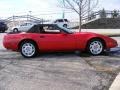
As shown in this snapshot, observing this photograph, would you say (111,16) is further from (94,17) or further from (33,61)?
(33,61)

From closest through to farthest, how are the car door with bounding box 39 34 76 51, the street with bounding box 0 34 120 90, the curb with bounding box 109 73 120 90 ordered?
the curb with bounding box 109 73 120 90 < the street with bounding box 0 34 120 90 < the car door with bounding box 39 34 76 51

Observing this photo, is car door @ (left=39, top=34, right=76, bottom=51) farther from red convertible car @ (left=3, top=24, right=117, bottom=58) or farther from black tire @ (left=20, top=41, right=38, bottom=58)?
black tire @ (left=20, top=41, right=38, bottom=58)

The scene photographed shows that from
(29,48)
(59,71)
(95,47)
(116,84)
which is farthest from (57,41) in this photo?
(116,84)

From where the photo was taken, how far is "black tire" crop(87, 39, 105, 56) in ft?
39.9

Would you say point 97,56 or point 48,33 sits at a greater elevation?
point 48,33

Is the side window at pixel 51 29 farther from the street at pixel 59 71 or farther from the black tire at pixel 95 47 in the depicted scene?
the black tire at pixel 95 47

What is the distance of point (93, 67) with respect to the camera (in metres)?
9.72

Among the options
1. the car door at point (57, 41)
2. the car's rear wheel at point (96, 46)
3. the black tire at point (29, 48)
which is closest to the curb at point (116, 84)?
the car's rear wheel at point (96, 46)

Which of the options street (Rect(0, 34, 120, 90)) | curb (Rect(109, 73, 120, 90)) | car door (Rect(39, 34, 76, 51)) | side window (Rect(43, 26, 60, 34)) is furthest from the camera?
side window (Rect(43, 26, 60, 34))

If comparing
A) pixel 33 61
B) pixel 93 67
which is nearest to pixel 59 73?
pixel 93 67

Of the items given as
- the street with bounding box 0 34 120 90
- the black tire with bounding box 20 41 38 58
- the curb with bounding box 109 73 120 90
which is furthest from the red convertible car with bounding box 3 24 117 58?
the curb with bounding box 109 73 120 90

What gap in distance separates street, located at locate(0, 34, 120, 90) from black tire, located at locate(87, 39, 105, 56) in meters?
0.21

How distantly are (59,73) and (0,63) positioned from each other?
8.50 ft

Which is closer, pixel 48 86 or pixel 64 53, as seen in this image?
pixel 48 86
